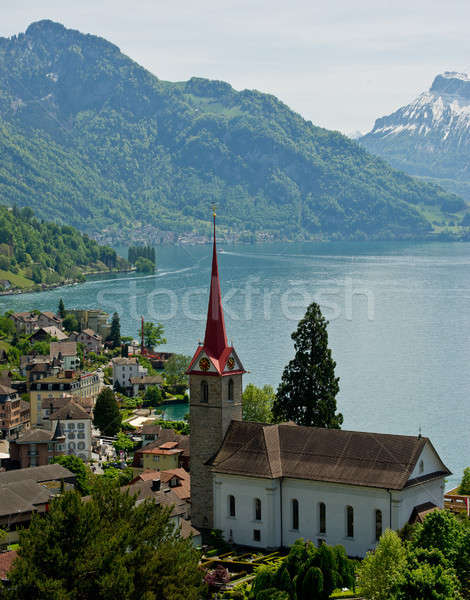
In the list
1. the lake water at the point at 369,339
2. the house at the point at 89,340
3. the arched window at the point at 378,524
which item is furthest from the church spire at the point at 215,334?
the house at the point at 89,340

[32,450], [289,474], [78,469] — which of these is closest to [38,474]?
[78,469]

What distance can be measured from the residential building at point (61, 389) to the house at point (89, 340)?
27.7 meters

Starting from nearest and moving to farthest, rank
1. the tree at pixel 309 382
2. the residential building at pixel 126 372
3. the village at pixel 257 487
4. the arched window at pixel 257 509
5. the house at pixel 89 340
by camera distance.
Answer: the village at pixel 257 487 → the arched window at pixel 257 509 → the tree at pixel 309 382 → the residential building at pixel 126 372 → the house at pixel 89 340

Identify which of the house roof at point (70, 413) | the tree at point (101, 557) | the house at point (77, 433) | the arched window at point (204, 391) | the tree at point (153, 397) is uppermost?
the arched window at point (204, 391)

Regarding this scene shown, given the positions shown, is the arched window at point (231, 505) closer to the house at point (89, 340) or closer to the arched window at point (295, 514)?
the arched window at point (295, 514)

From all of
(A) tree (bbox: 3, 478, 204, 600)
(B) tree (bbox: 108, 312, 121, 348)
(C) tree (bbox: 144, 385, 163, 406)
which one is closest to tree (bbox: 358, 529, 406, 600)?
(A) tree (bbox: 3, 478, 204, 600)

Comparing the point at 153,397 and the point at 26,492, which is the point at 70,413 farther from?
the point at 153,397

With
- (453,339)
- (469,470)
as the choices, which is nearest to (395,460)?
(469,470)

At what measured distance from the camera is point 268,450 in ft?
139

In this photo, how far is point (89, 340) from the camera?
427 feet

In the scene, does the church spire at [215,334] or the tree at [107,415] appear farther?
the tree at [107,415]

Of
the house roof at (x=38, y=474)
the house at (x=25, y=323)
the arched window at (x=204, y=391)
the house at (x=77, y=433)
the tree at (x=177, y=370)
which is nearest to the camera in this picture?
the arched window at (x=204, y=391)

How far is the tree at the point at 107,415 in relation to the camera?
83.1 meters

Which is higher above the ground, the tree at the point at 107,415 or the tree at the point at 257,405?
the tree at the point at 257,405
